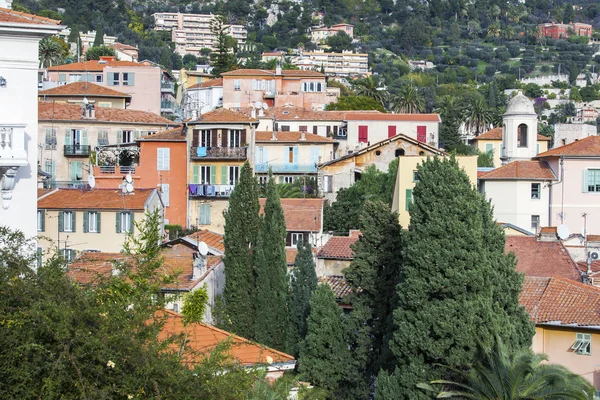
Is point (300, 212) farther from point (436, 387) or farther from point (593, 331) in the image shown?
point (436, 387)

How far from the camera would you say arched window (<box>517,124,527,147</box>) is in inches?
2351

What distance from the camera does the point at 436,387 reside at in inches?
949

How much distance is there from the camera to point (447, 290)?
83.3ft

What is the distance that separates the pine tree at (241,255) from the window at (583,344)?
10402 mm

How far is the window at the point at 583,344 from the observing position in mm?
29270

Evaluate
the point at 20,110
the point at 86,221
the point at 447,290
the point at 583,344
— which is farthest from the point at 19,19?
the point at 86,221

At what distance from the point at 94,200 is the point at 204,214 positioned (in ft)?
46.1

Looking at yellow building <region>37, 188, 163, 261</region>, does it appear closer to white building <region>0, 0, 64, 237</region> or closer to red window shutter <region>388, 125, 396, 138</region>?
white building <region>0, 0, 64, 237</region>

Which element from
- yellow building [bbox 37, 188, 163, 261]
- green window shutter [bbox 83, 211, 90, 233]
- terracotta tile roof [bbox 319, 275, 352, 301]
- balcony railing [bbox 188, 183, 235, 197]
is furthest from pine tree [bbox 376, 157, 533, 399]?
balcony railing [bbox 188, 183, 235, 197]

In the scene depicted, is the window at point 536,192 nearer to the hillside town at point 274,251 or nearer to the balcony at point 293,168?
the hillside town at point 274,251

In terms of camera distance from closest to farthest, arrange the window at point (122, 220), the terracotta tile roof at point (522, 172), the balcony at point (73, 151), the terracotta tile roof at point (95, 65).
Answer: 1. the window at point (122, 220)
2. the terracotta tile roof at point (522, 172)
3. the balcony at point (73, 151)
4. the terracotta tile roof at point (95, 65)

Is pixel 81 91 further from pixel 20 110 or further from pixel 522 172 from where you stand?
pixel 20 110

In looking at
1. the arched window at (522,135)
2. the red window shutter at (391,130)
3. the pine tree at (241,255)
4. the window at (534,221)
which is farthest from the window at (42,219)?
the red window shutter at (391,130)

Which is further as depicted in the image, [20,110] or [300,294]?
[300,294]
